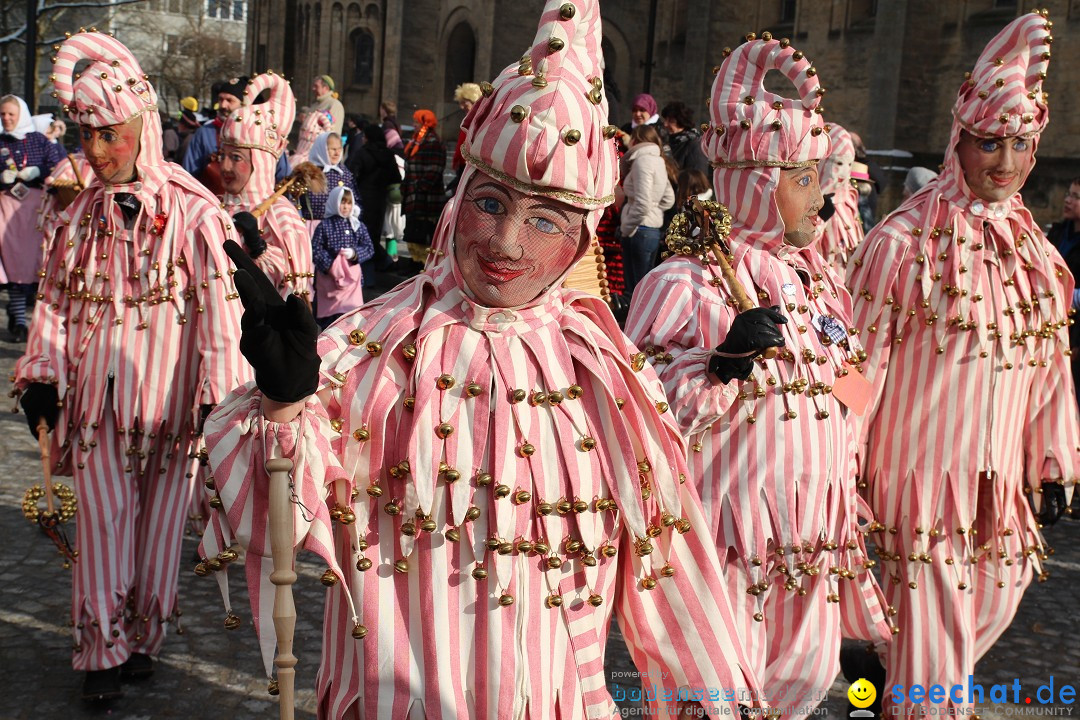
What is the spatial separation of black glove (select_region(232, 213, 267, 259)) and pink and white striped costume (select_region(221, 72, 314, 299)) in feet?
0.62

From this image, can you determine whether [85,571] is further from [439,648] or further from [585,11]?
[585,11]

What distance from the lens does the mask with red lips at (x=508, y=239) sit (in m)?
2.81

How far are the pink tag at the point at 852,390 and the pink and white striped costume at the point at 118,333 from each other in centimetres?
241

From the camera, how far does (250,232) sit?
659 cm

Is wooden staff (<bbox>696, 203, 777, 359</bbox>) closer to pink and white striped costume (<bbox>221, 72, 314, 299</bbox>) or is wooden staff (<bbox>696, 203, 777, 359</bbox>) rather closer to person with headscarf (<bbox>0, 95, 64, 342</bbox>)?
pink and white striped costume (<bbox>221, 72, 314, 299</bbox>)

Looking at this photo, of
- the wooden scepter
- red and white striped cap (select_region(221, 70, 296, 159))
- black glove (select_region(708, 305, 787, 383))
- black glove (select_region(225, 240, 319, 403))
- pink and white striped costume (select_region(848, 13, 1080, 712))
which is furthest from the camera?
red and white striped cap (select_region(221, 70, 296, 159))

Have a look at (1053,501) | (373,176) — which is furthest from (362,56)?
(1053,501)

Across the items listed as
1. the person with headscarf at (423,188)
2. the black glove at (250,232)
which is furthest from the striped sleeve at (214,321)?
the person with headscarf at (423,188)

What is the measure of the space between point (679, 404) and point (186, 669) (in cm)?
293

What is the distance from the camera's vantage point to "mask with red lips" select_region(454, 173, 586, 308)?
111 inches

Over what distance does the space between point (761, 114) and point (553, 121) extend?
69.1 inches

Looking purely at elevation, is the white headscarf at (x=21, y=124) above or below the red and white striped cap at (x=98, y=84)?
above

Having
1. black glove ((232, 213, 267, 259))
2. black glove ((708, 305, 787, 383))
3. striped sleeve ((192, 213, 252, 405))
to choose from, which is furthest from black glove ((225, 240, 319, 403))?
black glove ((232, 213, 267, 259))

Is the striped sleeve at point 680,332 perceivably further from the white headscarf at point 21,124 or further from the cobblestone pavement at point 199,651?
the white headscarf at point 21,124
